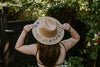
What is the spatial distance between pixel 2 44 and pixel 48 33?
2.75 meters

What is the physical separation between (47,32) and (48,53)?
26 cm

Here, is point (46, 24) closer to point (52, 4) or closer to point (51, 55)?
point (51, 55)

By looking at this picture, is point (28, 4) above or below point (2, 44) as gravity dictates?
above

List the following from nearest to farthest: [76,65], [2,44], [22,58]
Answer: [76,65] < [2,44] < [22,58]

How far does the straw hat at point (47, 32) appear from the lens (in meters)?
1.82

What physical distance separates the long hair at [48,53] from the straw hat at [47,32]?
0.07 m

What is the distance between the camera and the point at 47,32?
1.82 metres

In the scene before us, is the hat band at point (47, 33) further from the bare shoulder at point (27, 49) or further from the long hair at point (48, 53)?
the bare shoulder at point (27, 49)

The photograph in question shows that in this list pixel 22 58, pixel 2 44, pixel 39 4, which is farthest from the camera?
pixel 22 58

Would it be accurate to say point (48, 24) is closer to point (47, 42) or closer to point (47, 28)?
point (47, 28)

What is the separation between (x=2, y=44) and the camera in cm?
425

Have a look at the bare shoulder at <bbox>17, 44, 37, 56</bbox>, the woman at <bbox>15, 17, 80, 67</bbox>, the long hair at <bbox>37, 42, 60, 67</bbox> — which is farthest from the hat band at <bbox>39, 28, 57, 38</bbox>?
the bare shoulder at <bbox>17, 44, 37, 56</bbox>

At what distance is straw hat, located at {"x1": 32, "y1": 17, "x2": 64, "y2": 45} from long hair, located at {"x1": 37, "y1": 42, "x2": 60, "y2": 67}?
0.07 m

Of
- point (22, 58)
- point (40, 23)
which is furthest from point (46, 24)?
point (22, 58)
